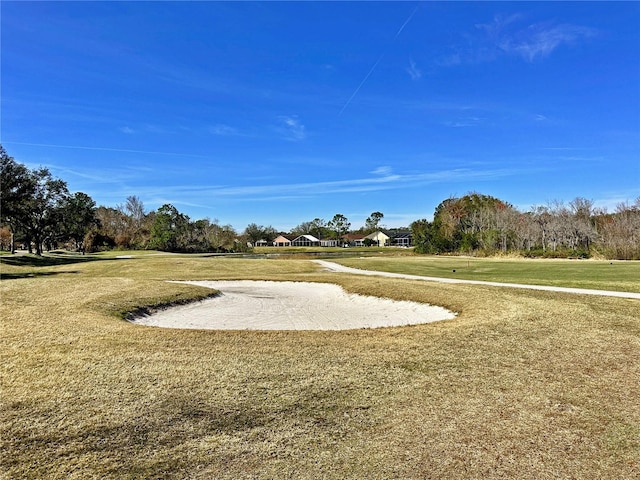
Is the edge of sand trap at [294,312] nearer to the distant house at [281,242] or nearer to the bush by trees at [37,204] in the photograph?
the bush by trees at [37,204]

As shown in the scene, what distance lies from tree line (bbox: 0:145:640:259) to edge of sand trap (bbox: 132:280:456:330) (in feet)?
95.9

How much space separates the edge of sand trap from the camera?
10578 millimetres

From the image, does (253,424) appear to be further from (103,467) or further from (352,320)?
(352,320)

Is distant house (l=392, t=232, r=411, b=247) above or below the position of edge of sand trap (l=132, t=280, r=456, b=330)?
above

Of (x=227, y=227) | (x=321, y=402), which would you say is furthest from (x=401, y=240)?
(x=321, y=402)

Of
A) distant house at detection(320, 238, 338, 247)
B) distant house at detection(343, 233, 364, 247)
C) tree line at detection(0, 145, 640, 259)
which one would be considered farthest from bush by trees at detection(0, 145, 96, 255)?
distant house at detection(343, 233, 364, 247)

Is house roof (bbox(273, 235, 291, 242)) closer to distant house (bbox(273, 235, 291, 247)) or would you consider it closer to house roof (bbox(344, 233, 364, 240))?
distant house (bbox(273, 235, 291, 247))

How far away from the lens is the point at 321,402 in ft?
15.3

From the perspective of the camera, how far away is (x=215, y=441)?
377 centimetres

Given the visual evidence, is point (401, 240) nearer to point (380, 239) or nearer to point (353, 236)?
point (380, 239)

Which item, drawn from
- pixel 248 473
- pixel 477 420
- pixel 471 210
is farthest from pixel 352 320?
pixel 471 210

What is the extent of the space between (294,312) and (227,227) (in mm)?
74933

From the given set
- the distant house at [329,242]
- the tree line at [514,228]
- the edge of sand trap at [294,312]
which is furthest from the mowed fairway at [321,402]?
the distant house at [329,242]

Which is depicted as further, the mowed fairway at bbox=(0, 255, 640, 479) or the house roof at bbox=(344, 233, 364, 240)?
the house roof at bbox=(344, 233, 364, 240)
